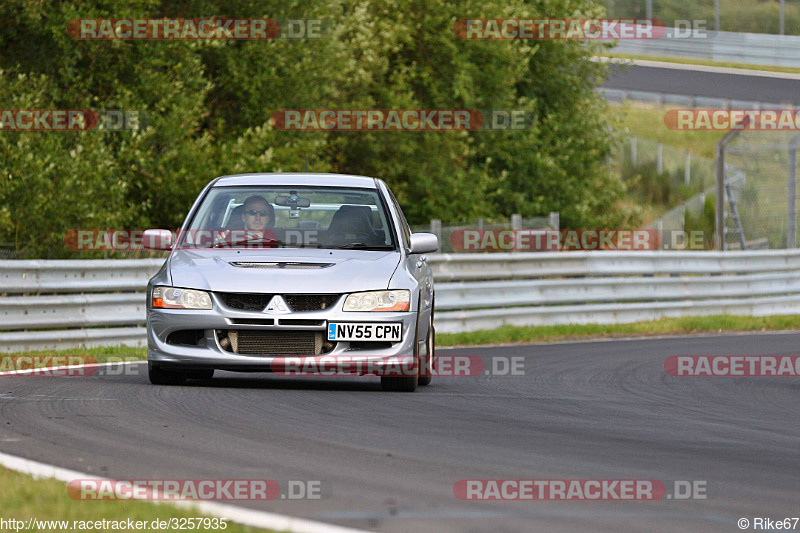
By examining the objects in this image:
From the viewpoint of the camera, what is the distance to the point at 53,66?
25.2 metres

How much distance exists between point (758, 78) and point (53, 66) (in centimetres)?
2511

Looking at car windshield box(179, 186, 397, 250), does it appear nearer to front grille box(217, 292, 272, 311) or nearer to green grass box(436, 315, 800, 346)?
front grille box(217, 292, 272, 311)

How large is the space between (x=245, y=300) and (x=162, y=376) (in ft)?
3.25

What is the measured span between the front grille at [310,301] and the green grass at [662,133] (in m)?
48.6

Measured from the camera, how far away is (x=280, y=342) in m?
9.76

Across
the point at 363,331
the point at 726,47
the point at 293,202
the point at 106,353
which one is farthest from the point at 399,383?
the point at 726,47

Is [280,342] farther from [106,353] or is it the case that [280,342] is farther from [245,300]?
[106,353]

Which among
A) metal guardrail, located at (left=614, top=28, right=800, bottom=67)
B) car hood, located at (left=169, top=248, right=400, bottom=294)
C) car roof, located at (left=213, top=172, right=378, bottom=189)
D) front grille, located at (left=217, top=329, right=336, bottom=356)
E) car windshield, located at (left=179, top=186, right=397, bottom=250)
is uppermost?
metal guardrail, located at (left=614, top=28, right=800, bottom=67)

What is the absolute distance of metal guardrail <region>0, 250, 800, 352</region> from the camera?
1422 centimetres

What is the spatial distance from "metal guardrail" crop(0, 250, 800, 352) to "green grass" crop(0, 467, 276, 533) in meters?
8.41

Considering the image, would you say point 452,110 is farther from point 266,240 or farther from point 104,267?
point 266,240

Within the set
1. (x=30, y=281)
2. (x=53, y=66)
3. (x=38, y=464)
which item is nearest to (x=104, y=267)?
(x=30, y=281)

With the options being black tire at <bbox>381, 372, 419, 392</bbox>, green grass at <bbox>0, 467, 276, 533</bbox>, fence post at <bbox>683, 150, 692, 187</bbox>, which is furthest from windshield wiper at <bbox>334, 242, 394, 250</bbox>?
fence post at <bbox>683, 150, 692, 187</bbox>

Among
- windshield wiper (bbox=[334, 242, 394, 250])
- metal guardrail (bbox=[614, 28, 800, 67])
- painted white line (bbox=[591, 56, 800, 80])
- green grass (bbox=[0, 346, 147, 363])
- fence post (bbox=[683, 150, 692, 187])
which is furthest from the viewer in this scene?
fence post (bbox=[683, 150, 692, 187])
